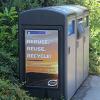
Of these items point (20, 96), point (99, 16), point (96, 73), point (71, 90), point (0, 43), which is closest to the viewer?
point (20, 96)

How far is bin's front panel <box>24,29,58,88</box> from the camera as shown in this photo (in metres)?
7.41

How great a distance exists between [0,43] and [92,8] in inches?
189

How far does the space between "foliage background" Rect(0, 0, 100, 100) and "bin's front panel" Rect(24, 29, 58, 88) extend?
37cm

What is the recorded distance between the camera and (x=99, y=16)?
41.5 ft

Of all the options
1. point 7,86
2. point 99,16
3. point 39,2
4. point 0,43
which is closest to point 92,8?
point 99,16

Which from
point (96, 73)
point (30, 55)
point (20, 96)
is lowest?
point (96, 73)

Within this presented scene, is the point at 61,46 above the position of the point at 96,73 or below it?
above

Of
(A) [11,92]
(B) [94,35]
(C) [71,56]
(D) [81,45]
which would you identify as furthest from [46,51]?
(B) [94,35]

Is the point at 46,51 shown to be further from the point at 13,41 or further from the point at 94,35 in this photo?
the point at 94,35

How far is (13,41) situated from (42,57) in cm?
145

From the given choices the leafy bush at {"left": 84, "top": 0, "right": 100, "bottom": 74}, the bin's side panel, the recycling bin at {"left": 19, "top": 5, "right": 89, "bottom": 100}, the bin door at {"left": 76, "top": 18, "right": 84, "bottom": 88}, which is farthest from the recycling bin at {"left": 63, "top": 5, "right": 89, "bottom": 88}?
the leafy bush at {"left": 84, "top": 0, "right": 100, "bottom": 74}

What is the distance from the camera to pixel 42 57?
7500 mm

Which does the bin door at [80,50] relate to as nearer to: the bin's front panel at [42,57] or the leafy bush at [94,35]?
the bin's front panel at [42,57]

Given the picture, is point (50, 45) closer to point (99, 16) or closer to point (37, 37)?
point (37, 37)
